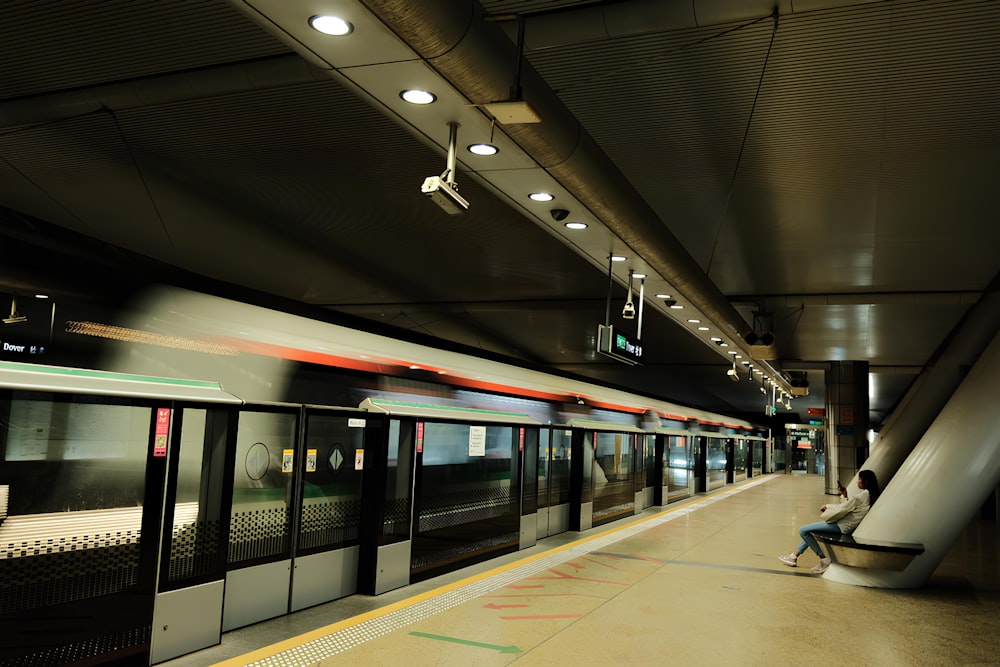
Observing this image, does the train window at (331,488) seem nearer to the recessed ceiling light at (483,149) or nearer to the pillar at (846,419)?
the recessed ceiling light at (483,149)

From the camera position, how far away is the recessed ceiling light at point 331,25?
3.16m

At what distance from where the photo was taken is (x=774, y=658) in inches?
214

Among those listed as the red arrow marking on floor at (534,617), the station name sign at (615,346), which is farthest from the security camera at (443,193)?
the station name sign at (615,346)

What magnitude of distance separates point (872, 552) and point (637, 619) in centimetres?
329

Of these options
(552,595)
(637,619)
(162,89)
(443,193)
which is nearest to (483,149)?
(443,193)

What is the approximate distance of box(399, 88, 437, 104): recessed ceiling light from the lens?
12.7 feet

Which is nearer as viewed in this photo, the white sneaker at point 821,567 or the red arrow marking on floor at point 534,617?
the red arrow marking on floor at point 534,617

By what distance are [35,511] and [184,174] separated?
529cm

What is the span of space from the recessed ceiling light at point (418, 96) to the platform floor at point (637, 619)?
3658 millimetres

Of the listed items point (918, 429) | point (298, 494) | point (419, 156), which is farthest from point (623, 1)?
point (918, 429)

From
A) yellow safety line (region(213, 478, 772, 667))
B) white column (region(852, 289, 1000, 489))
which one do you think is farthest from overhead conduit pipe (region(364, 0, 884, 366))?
white column (region(852, 289, 1000, 489))

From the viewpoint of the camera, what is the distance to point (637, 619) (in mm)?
6430

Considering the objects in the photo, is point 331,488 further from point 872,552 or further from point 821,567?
point 821,567

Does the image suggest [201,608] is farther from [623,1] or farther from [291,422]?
[623,1]
